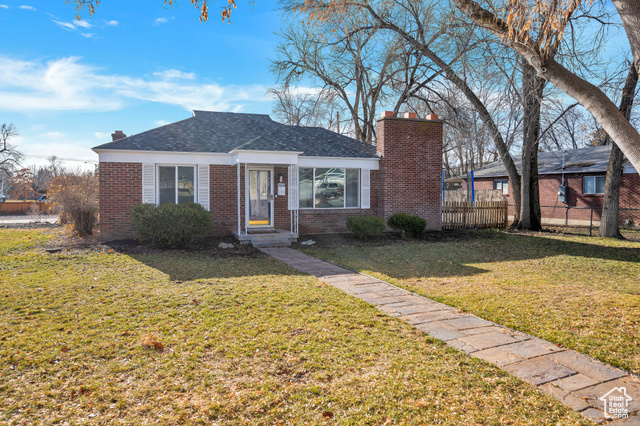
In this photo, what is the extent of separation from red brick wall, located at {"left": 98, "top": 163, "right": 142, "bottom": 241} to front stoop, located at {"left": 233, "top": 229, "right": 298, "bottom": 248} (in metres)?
3.57

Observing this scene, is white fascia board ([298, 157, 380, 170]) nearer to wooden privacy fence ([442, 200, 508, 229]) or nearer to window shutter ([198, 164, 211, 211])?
window shutter ([198, 164, 211, 211])

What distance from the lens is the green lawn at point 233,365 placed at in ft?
10.1

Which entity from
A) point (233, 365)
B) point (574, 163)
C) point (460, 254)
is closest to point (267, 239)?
point (460, 254)

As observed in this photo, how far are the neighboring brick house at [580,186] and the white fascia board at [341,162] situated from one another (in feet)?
31.5

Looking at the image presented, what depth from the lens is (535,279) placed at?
8195 mm

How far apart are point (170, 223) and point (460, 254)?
8.35 meters

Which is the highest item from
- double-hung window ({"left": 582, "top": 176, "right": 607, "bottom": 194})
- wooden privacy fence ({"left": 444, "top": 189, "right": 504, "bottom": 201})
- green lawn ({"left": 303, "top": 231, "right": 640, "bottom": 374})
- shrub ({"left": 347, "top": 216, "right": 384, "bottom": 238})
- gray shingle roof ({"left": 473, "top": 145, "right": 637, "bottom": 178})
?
gray shingle roof ({"left": 473, "top": 145, "right": 637, "bottom": 178})

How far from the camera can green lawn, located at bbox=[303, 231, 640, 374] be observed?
4926 millimetres

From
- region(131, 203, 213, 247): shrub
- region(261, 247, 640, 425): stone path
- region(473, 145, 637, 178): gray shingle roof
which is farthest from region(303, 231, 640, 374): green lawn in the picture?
region(473, 145, 637, 178): gray shingle roof

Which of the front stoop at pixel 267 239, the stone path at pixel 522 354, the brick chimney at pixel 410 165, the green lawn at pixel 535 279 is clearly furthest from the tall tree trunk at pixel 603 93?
the brick chimney at pixel 410 165

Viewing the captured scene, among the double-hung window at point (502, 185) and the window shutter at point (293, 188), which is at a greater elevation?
the double-hung window at point (502, 185)

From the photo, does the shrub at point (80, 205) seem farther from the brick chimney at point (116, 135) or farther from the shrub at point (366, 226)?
the shrub at point (366, 226)

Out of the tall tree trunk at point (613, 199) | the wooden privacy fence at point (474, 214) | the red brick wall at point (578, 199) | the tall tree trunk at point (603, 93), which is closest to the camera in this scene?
the tall tree trunk at point (603, 93)

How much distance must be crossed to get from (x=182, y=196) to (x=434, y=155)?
31.4 feet
